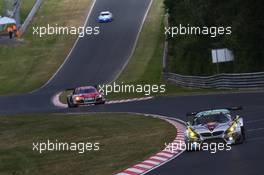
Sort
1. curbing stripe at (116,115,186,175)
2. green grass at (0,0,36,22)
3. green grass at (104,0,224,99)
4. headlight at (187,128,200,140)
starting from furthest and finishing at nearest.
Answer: green grass at (0,0,36,22) < green grass at (104,0,224,99) < headlight at (187,128,200,140) < curbing stripe at (116,115,186,175)

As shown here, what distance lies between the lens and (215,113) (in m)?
20.6

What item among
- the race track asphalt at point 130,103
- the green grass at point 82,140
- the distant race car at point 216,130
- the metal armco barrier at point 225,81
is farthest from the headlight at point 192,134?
the metal armco barrier at point 225,81

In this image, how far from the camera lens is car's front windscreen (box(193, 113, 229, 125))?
20156mm

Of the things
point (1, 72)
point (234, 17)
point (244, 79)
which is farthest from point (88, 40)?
point (244, 79)

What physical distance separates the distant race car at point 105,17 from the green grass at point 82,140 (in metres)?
46.4

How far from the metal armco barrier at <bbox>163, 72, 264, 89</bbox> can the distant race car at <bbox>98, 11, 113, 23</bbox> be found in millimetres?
31388

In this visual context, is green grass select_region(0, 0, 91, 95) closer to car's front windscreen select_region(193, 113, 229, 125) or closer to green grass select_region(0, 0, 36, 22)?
green grass select_region(0, 0, 36, 22)

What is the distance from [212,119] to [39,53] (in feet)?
179

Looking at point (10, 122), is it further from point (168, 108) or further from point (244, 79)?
point (244, 79)

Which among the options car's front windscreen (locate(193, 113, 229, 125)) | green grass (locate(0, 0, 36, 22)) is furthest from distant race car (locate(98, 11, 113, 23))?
car's front windscreen (locate(193, 113, 229, 125))

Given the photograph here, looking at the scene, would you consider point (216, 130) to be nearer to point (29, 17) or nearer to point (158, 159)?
point (158, 159)

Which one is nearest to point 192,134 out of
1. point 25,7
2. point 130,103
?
point 130,103

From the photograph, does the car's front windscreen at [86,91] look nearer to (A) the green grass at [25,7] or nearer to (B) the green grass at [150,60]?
(B) the green grass at [150,60]

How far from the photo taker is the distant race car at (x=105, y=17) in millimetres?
80812
